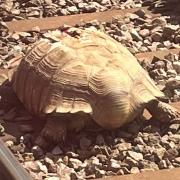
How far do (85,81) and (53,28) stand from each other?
5.63ft

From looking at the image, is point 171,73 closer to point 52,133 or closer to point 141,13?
point 52,133

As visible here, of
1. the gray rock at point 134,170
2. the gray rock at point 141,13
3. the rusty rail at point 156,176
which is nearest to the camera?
the rusty rail at point 156,176

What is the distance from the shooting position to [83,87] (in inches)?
179

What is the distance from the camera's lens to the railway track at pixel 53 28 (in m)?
3.48

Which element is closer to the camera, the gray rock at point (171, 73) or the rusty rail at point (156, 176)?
the rusty rail at point (156, 176)

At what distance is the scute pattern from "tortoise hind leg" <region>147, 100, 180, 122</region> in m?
0.06

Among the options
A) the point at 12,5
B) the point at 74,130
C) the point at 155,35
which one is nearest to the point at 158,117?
the point at 74,130

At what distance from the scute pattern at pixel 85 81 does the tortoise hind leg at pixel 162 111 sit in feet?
0.19

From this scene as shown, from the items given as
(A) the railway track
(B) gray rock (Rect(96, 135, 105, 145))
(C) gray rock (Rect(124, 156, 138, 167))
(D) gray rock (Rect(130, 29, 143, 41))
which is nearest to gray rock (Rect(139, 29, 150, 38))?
(D) gray rock (Rect(130, 29, 143, 41))

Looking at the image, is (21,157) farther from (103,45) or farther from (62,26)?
(62,26)

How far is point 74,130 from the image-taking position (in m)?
4.66

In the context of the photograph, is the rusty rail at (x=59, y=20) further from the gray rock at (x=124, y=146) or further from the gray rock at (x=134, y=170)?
the gray rock at (x=134, y=170)

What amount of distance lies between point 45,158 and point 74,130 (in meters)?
0.32

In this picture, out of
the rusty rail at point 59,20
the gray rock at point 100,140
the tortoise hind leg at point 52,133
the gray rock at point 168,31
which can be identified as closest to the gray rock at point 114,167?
the gray rock at point 100,140
